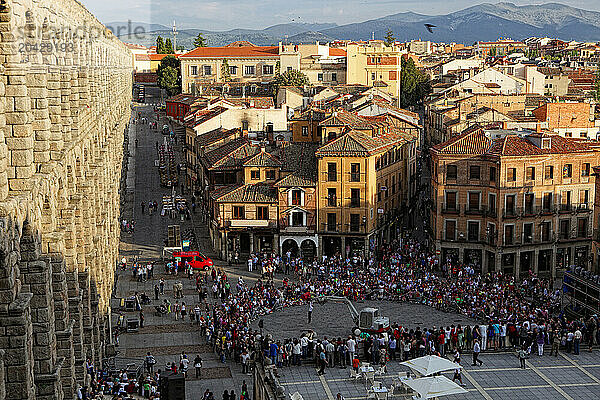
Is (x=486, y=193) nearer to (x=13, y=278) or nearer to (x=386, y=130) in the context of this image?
(x=386, y=130)

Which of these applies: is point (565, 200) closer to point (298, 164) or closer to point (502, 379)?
point (298, 164)

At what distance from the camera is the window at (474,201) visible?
6581 centimetres

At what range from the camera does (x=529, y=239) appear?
212 feet

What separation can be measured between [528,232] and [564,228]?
333 centimetres

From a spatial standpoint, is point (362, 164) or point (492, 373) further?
point (362, 164)

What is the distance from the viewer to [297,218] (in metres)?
68.4

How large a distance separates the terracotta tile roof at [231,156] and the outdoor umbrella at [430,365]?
117 ft

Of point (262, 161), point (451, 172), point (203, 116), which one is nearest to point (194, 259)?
point (262, 161)

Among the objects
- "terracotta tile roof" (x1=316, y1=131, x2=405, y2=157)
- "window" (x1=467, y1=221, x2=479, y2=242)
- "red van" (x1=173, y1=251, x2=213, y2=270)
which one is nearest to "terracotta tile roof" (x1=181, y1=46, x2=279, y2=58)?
"terracotta tile roof" (x1=316, y1=131, x2=405, y2=157)

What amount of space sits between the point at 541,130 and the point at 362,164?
1791 centimetres

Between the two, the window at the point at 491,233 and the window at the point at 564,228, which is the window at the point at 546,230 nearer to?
the window at the point at 564,228

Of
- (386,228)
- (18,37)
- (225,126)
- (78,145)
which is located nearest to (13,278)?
(18,37)

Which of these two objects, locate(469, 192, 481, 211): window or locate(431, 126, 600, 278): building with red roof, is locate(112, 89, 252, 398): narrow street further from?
locate(469, 192, 481, 211): window

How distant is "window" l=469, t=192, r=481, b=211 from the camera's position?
216 ft
